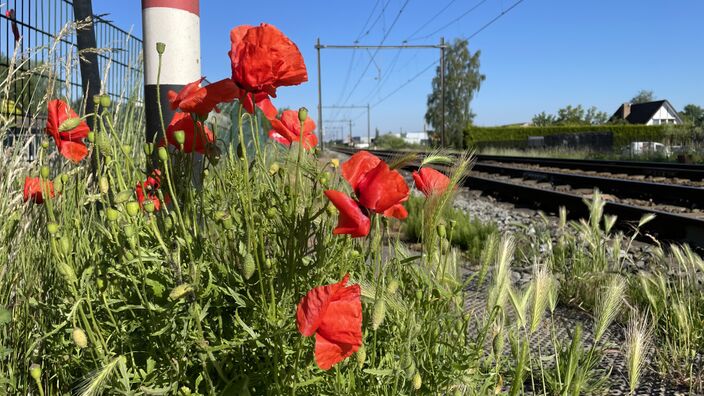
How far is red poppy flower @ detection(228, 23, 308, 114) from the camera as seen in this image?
1092mm

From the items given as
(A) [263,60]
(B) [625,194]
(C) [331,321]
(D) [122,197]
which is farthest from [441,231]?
(B) [625,194]

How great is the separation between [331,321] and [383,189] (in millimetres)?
248

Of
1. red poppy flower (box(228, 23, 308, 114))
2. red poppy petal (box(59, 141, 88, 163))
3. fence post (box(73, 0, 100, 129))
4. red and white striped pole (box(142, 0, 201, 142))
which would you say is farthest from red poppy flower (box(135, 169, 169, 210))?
fence post (box(73, 0, 100, 129))

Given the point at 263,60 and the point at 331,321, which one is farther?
the point at 263,60

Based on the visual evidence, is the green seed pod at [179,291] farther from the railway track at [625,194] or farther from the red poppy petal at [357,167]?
the railway track at [625,194]

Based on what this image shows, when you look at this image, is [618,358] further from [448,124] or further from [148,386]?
[448,124]

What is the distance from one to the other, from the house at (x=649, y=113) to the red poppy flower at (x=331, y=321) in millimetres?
66012

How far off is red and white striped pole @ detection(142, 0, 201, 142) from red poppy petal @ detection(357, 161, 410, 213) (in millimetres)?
1356

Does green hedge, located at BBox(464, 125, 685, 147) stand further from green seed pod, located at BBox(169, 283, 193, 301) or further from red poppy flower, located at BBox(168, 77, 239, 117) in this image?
green seed pod, located at BBox(169, 283, 193, 301)

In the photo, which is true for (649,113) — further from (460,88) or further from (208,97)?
(208,97)

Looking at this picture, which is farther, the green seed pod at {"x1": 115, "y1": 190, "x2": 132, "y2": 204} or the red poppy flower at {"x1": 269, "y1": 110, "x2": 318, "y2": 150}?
the red poppy flower at {"x1": 269, "y1": 110, "x2": 318, "y2": 150}

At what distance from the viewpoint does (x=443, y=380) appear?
1.27 metres

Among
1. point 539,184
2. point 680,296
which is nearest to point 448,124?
point 539,184

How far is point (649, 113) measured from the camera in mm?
59625
